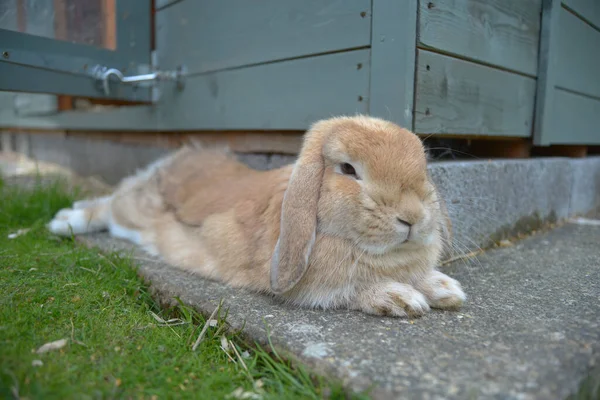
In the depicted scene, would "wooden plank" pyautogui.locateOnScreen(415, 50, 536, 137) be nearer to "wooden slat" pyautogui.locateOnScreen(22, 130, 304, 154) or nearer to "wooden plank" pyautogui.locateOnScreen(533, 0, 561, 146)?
"wooden plank" pyautogui.locateOnScreen(533, 0, 561, 146)

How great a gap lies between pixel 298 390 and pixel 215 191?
1430 mm

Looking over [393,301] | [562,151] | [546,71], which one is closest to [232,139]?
[393,301]

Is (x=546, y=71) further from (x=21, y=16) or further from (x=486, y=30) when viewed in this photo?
(x=21, y=16)

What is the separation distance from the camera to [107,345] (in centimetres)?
148

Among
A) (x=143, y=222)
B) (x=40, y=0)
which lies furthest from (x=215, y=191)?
(x=40, y=0)

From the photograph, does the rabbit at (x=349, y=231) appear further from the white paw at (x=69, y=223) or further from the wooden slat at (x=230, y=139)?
the white paw at (x=69, y=223)

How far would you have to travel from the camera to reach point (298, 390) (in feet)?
4.19

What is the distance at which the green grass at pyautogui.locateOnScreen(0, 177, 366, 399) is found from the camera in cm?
124

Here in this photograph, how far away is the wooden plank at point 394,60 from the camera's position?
209 centimetres

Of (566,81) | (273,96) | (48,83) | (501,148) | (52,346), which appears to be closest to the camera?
(52,346)

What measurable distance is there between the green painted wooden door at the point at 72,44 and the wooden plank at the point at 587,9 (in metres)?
3.33

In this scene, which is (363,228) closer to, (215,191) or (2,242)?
(215,191)

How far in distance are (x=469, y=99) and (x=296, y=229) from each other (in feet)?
4.94

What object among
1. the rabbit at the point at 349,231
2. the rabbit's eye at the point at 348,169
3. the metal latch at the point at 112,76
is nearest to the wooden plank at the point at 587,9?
the rabbit at the point at 349,231
